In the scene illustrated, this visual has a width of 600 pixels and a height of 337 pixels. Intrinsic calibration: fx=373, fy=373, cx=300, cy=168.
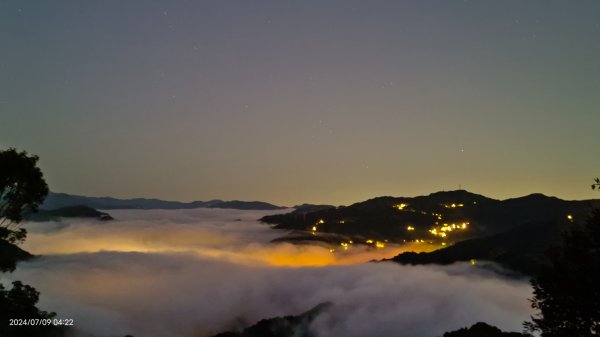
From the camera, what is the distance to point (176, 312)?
16838 cm

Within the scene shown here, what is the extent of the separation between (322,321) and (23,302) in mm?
124646

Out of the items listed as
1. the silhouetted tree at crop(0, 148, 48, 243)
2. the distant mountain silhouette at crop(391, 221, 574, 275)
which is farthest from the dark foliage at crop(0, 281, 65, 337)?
the distant mountain silhouette at crop(391, 221, 574, 275)

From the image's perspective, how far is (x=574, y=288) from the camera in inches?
845

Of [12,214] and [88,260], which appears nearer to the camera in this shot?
[12,214]

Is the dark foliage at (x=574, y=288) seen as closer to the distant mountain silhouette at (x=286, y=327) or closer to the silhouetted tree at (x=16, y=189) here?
the silhouetted tree at (x=16, y=189)

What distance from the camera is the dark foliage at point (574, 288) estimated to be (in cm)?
2078

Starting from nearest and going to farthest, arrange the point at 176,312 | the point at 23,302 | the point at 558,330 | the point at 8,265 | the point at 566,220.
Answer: the point at 558,330, the point at 8,265, the point at 23,302, the point at 566,220, the point at 176,312

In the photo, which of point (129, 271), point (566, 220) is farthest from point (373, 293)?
point (129, 271)

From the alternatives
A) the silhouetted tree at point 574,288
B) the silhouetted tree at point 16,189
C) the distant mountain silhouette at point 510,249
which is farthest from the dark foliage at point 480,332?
the distant mountain silhouette at point 510,249

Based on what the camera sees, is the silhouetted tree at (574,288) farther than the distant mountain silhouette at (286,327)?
No

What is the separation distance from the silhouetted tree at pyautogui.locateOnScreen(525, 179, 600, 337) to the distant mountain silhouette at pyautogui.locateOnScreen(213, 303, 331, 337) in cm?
12142

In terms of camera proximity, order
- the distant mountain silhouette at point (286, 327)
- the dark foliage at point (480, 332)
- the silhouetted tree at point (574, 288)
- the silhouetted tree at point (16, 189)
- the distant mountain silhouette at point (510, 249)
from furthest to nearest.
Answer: the distant mountain silhouette at point (286, 327)
the distant mountain silhouette at point (510, 249)
the dark foliage at point (480, 332)
the silhouetted tree at point (16, 189)
the silhouetted tree at point (574, 288)

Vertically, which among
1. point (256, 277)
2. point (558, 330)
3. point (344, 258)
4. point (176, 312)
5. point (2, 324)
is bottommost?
point (176, 312)

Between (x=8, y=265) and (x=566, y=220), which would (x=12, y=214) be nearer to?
(x=8, y=265)
